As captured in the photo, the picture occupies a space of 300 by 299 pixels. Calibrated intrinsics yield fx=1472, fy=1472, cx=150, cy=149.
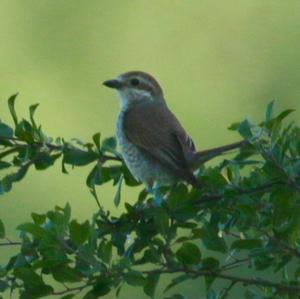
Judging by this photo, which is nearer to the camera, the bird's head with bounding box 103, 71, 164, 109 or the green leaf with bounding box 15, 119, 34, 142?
the green leaf with bounding box 15, 119, 34, 142

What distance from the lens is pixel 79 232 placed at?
14.1 ft

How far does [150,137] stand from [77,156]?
141 centimetres

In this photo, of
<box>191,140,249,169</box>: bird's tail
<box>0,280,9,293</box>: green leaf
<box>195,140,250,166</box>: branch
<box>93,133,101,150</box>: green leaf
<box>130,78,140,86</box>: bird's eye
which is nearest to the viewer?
<box>0,280,9,293</box>: green leaf

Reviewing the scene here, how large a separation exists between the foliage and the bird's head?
7.97ft

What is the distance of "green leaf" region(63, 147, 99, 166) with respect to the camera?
4.95m

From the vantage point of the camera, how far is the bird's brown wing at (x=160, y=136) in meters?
5.87

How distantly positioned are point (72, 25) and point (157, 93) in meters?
5.10

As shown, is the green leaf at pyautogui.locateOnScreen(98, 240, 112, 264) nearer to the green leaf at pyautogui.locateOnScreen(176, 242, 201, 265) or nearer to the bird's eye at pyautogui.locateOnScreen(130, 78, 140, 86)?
the green leaf at pyautogui.locateOnScreen(176, 242, 201, 265)

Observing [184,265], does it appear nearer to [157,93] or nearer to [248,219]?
[248,219]

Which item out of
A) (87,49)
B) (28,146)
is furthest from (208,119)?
(28,146)

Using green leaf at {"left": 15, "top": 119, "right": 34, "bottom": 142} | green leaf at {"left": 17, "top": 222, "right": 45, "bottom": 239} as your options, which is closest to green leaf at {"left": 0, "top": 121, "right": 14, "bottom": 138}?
green leaf at {"left": 15, "top": 119, "right": 34, "bottom": 142}

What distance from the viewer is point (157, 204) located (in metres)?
4.61

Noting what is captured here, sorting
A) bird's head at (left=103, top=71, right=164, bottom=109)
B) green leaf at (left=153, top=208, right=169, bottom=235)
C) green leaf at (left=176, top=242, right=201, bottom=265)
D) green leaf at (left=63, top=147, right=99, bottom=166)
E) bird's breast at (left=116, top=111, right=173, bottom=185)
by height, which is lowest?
green leaf at (left=176, top=242, right=201, bottom=265)

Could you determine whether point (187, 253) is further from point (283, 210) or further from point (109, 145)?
point (109, 145)
